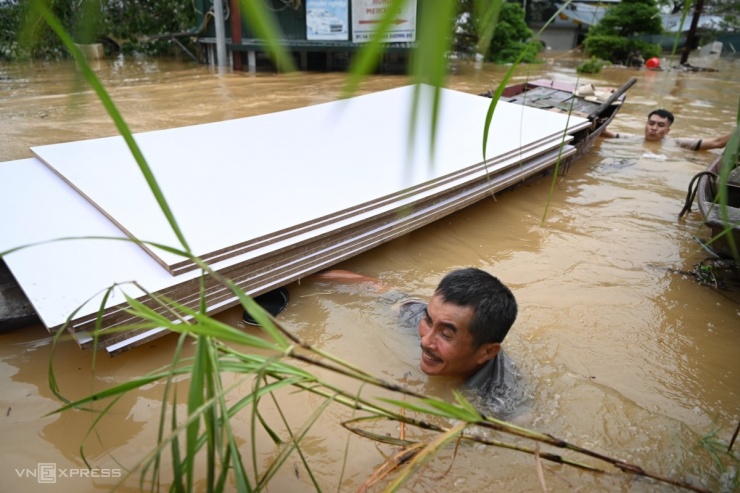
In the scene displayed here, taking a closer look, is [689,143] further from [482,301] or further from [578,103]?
[482,301]

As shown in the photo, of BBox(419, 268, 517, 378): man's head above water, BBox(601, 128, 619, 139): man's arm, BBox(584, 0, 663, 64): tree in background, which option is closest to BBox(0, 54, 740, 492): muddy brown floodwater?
BBox(419, 268, 517, 378): man's head above water

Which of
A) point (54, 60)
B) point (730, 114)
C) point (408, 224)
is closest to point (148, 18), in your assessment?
point (54, 60)

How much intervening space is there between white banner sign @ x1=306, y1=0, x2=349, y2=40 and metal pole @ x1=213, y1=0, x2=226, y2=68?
1.99 meters

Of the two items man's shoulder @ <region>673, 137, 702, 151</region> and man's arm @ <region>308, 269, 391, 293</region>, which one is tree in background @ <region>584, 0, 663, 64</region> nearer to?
man's shoulder @ <region>673, 137, 702, 151</region>

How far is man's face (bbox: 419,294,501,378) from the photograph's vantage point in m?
2.24

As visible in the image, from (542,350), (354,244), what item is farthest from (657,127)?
(354,244)

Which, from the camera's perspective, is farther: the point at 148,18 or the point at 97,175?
the point at 148,18

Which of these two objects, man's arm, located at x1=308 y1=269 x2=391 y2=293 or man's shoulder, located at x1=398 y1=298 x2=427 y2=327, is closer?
man's shoulder, located at x1=398 y1=298 x2=427 y2=327

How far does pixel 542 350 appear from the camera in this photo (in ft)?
10.1

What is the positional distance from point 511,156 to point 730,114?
802 cm

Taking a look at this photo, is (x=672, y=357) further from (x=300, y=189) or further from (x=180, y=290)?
(x=180, y=290)

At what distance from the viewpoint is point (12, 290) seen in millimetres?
2789

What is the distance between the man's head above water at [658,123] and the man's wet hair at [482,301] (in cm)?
625

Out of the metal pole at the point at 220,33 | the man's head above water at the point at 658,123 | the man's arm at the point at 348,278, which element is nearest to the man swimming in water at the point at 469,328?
the man's arm at the point at 348,278
